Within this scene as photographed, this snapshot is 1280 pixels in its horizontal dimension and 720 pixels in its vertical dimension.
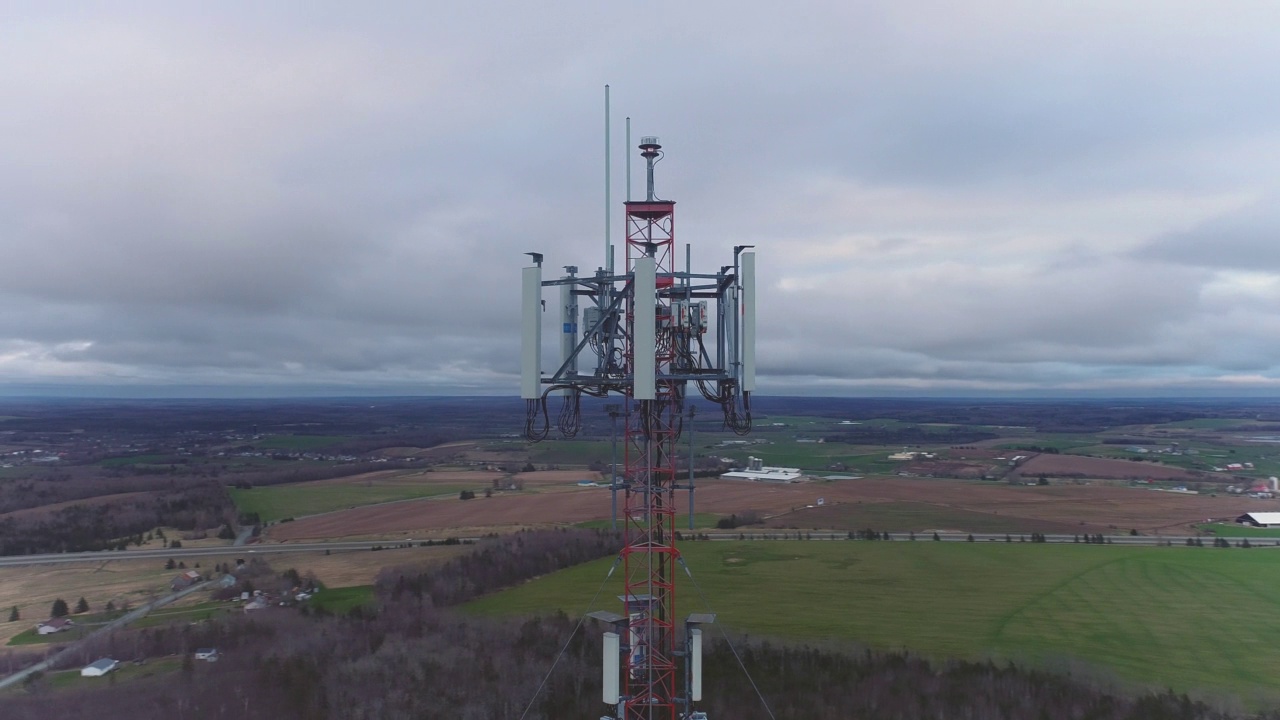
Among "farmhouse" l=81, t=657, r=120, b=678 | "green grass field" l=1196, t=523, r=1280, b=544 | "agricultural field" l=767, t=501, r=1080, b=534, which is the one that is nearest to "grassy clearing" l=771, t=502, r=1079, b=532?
"agricultural field" l=767, t=501, r=1080, b=534

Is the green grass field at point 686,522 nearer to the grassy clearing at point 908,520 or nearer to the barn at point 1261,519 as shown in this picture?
the grassy clearing at point 908,520

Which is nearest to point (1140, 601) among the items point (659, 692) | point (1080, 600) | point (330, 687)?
point (1080, 600)

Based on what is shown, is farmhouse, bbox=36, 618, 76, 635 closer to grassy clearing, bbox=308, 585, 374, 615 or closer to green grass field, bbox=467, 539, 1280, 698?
grassy clearing, bbox=308, 585, 374, 615

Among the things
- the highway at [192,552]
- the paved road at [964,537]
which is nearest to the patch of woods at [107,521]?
the highway at [192,552]

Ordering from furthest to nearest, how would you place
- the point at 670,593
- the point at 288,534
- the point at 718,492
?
the point at 718,492 → the point at 288,534 → the point at 670,593

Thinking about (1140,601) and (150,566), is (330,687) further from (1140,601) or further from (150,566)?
(1140,601)

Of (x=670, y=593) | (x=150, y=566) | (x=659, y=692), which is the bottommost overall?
(x=150, y=566)
